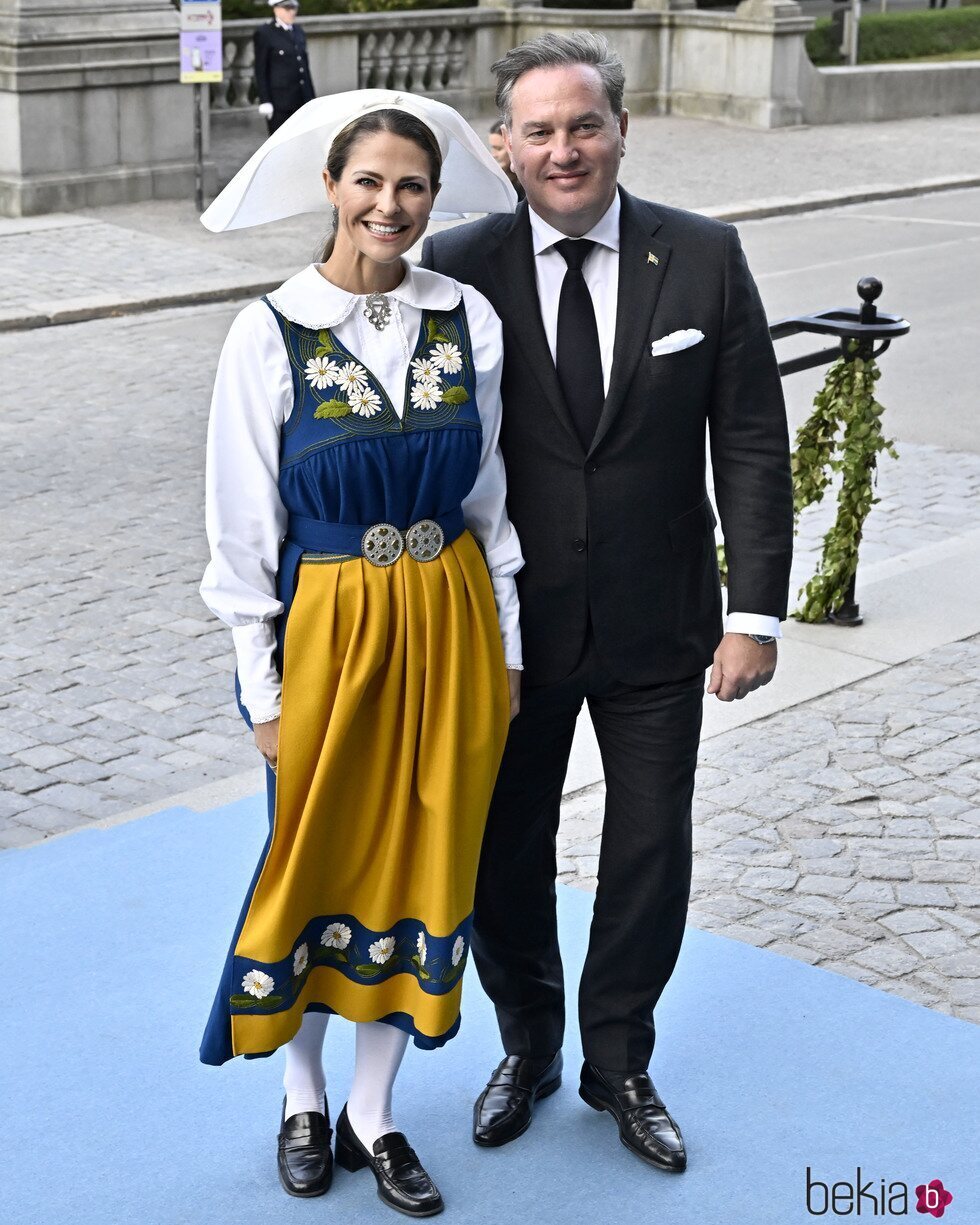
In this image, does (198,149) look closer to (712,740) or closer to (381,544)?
(712,740)

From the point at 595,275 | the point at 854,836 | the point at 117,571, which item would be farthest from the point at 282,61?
the point at 595,275

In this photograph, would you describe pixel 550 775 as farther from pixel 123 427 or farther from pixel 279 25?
pixel 279 25

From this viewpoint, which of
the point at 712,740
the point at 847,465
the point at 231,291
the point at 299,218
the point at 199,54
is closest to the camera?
the point at 712,740

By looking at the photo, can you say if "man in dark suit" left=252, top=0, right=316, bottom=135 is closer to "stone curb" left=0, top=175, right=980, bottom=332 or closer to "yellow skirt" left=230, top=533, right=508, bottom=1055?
"stone curb" left=0, top=175, right=980, bottom=332

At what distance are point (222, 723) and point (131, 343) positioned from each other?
286 inches

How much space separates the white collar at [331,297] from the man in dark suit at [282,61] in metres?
16.0

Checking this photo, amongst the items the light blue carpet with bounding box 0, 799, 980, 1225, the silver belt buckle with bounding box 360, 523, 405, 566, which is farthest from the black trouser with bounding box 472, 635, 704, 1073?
the silver belt buckle with bounding box 360, 523, 405, 566

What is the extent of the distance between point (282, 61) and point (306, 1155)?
1680 cm

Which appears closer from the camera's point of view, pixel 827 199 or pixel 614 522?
pixel 614 522

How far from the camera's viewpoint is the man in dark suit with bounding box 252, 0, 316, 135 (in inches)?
739

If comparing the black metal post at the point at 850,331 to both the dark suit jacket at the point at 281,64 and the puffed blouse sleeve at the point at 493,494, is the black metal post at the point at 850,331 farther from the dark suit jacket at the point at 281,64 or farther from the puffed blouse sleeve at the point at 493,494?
the dark suit jacket at the point at 281,64

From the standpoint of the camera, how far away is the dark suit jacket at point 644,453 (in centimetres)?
350

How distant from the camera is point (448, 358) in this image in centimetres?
336

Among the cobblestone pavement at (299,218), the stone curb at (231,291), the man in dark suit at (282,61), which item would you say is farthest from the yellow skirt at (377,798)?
the man in dark suit at (282,61)
